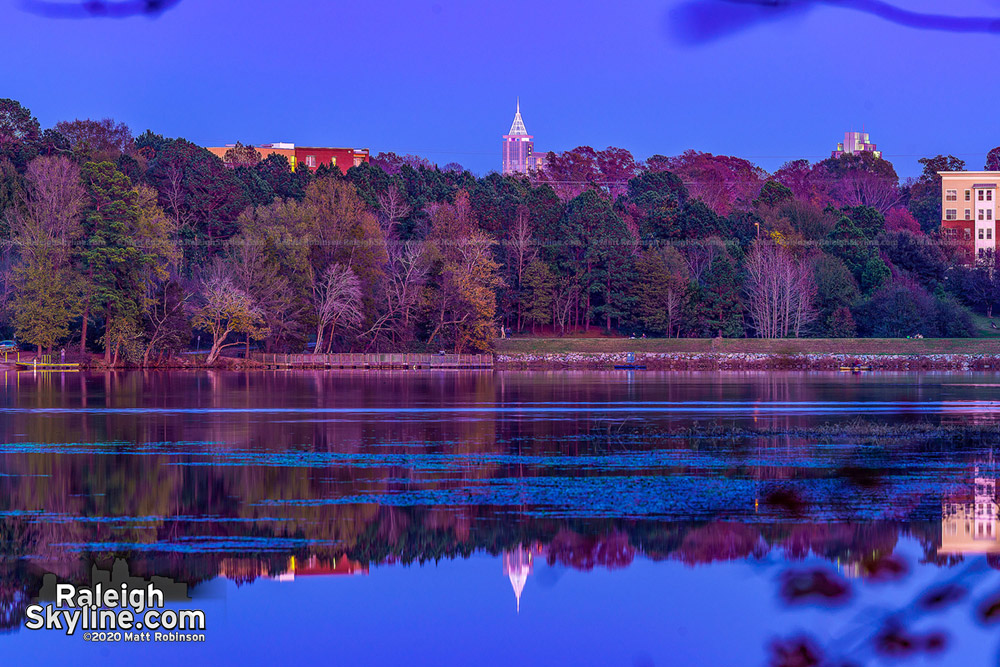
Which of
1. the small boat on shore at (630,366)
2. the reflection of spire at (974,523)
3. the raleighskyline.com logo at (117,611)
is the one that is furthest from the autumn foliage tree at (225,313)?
the raleighskyline.com logo at (117,611)

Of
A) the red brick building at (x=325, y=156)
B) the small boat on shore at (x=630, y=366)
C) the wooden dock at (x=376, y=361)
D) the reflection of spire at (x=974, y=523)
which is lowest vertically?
the small boat on shore at (x=630, y=366)

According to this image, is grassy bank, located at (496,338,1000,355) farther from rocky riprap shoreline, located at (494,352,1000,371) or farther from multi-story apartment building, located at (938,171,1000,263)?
multi-story apartment building, located at (938,171,1000,263)

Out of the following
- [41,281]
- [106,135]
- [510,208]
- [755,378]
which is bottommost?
[755,378]

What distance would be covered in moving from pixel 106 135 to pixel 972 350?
296ft

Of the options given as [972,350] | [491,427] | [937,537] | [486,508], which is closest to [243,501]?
[486,508]

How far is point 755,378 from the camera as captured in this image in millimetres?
58688

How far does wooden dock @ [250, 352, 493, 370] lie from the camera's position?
72119 mm

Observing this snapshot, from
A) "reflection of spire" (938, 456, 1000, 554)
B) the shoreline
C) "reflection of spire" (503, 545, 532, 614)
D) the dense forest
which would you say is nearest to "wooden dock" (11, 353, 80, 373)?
the shoreline

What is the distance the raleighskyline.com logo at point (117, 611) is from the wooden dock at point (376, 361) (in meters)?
60.9

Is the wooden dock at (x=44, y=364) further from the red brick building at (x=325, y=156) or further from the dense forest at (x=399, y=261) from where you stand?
the red brick building at (x=325, y=156)

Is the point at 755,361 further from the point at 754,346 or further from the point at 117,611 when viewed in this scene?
the point at 117,611

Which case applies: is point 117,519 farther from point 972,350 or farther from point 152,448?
point 972,350

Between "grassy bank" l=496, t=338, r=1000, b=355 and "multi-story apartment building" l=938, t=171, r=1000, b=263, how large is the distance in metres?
31.4

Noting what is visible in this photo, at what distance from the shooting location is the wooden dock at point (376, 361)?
237ft
